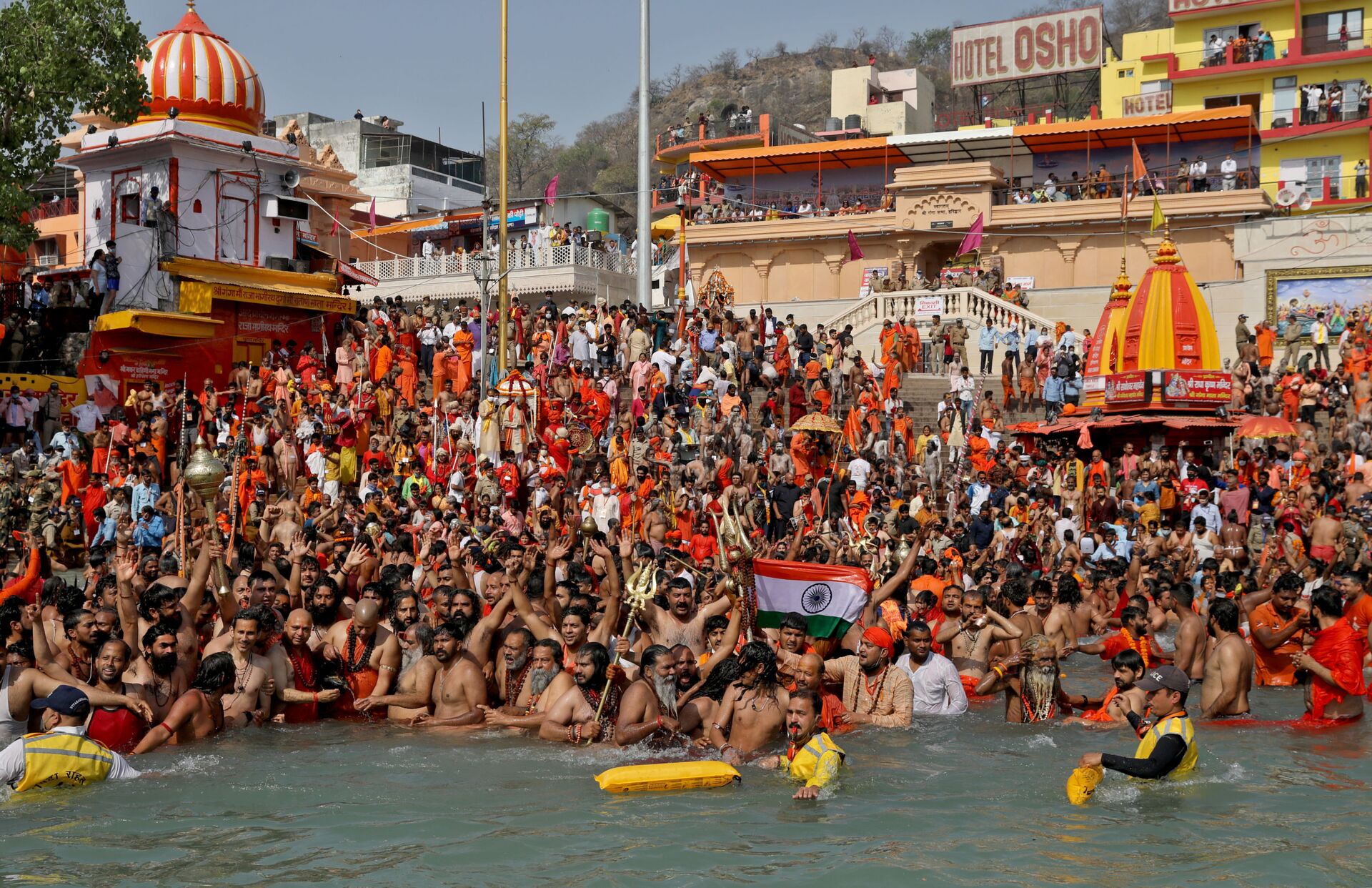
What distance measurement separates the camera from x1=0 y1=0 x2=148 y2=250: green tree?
63.8 feet

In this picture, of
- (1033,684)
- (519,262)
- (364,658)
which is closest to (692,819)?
(1033,684)

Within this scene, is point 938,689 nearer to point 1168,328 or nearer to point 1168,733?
point 1168,733

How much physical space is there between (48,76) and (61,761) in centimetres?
1350

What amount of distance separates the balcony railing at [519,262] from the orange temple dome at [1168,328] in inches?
604

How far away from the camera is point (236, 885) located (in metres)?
7.57

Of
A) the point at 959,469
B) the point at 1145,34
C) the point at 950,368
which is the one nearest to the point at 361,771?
the point at 959,469

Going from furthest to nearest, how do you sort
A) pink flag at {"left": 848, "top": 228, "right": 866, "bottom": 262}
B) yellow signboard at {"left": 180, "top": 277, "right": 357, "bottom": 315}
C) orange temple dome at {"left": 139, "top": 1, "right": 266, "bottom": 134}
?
pink flag at {"left": 848, "top": 228, "right": 866, "bottom": 262} → orange temple dome at {"left": 139, "top": 1, "right": 266, "bottom": 134} → yellow signboard at {"left": 180, "top": 277, "right": 357, "bottom": 315}

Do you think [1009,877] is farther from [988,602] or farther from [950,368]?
[950,368]

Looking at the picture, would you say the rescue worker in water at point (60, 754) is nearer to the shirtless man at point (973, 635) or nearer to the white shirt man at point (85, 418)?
the shirtless man at point (973, 635)

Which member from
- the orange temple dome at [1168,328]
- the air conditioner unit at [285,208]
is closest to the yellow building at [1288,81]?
the orange temple dome at [1168,328]

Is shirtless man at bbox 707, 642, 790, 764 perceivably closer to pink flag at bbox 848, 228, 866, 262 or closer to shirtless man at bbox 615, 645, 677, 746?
shirtless man at bbox 615, 645, 677, 746

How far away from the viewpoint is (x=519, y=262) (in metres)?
35.6

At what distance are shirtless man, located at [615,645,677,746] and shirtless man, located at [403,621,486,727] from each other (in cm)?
135

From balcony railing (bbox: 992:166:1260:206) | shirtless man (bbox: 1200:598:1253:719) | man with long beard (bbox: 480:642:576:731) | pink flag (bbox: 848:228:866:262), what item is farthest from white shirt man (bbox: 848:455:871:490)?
balcony railing (bbox: 992:166:1260:206)
